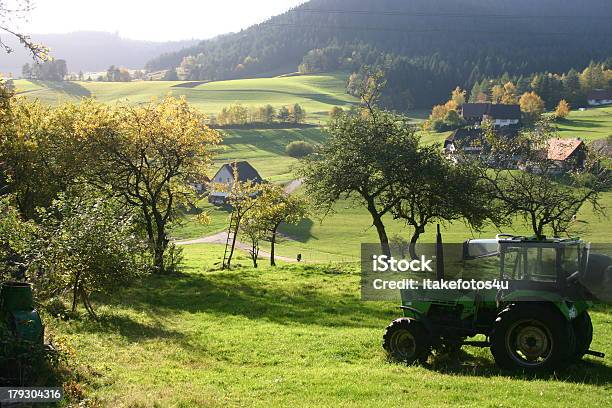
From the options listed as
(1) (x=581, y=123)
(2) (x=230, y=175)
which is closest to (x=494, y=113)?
(1) (x=581, y=123)

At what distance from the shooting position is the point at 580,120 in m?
134

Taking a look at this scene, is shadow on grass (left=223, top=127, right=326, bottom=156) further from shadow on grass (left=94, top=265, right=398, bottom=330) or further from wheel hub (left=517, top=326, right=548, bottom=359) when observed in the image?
wheel hub (left=517, top=326, right=548, bottom=359)

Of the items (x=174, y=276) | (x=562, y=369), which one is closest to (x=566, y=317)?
(x=562, y=369)

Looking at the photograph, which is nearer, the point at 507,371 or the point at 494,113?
the point at 507,371

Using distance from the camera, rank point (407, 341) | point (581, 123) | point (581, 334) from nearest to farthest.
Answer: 1. point (581, 334)
2. point (407, 341)
3. point (581, 123)

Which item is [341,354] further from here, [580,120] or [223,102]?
[223,102]

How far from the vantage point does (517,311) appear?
12.9 m

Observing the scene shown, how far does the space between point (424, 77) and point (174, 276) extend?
17903 centimetres

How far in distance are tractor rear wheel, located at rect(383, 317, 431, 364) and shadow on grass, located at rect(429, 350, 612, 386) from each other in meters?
0.46

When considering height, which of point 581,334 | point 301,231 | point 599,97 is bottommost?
point 301,231

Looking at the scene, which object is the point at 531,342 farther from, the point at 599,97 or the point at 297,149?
the point at 599,97

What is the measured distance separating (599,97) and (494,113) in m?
47.7

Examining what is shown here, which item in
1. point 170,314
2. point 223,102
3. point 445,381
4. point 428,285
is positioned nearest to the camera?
point 445,381

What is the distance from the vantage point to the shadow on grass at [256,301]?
21.6 meters
